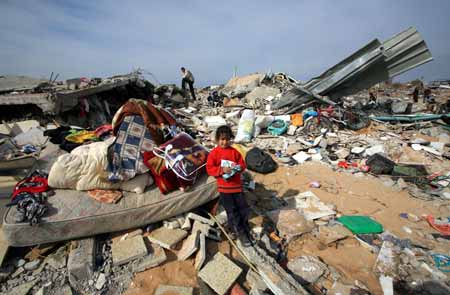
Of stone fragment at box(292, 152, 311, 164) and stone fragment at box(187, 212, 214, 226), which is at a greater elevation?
stone fragment at box(292, 152, 311, 164)

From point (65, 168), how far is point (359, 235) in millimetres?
3762

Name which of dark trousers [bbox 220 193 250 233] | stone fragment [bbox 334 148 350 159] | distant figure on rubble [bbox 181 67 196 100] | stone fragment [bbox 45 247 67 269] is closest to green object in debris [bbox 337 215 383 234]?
dark trousers [bbox 220 193 250 233]

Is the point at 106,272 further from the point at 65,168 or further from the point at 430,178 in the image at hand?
the point at 430,178

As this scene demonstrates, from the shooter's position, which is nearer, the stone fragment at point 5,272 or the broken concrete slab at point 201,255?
the stone fragment at point 5,272

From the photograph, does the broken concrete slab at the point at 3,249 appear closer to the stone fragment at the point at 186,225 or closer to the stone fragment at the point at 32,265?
the stone fragment at the point at 32,265

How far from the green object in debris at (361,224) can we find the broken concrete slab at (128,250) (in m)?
2.73

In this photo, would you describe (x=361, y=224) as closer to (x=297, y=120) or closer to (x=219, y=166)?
(x=219, y=166)

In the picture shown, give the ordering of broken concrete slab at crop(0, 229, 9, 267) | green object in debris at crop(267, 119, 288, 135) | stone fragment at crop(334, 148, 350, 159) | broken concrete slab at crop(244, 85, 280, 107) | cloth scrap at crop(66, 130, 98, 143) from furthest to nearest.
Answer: broken concrete slab at crop(244, 85, 280, 107) → green object in debris at crop(267, 119, 288, 135) → stone fragment at crop(334, 148, 350, 159) → cloth scrap at crop(66, 130, 98, 143) → broken concrete slab at crop(0, 229, 9, 267)

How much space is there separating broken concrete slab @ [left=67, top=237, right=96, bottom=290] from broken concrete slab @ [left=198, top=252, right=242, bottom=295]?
3.60 ft

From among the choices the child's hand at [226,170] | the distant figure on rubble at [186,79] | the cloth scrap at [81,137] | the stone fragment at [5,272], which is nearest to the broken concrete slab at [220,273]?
the child's hand at [226,170]

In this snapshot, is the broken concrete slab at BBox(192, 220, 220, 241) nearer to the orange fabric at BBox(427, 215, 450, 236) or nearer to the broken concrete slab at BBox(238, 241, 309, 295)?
the broken concrete slab at BBox(238, 241, 309, 295)

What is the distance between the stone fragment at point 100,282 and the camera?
1.96 m

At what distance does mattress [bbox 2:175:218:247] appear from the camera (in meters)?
1.98

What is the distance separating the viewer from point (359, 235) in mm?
2787
